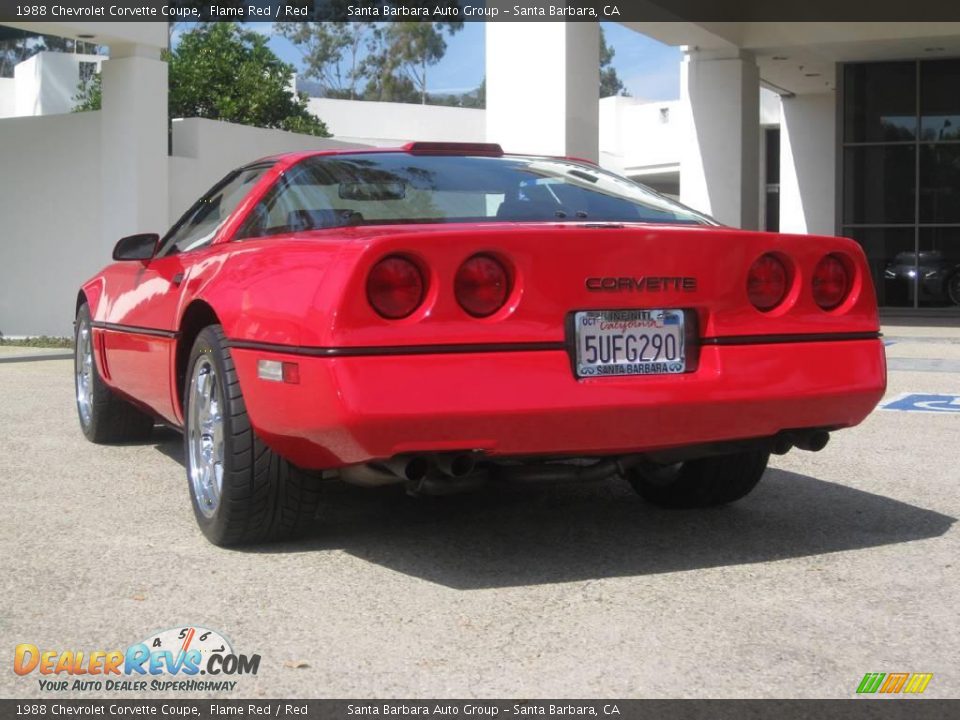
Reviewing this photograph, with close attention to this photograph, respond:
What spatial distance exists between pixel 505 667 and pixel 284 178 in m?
2.36

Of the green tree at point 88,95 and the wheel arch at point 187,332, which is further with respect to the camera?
the green tree at point 88,95

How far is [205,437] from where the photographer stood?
4594mm

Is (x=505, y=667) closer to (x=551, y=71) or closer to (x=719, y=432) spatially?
(x=719, y=432)

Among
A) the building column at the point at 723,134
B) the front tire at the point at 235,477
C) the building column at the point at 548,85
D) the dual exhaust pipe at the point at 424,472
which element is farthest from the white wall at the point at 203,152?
the dual exhaust pipe at the point at 424,472

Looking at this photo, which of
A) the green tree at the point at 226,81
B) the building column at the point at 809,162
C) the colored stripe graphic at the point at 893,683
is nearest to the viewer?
the colored stripe graphic at the point at 893,683

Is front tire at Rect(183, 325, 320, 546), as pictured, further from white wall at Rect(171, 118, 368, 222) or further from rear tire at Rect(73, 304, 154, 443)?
white wall at Rect(171, 118, 368, 222)

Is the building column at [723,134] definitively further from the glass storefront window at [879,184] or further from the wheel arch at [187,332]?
the wheel arch at [187,332]

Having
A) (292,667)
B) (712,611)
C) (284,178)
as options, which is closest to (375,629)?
(292,667)

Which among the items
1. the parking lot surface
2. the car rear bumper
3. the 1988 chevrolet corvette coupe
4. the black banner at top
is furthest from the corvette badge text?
the black banner at top

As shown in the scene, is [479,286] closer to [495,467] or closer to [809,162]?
[495,467]

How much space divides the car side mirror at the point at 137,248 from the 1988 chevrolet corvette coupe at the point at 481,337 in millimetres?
876

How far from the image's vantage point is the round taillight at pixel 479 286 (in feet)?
12.4

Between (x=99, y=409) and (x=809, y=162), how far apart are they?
852 inches

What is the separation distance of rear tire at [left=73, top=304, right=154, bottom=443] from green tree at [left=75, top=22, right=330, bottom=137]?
20.5 m
